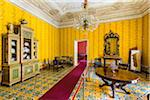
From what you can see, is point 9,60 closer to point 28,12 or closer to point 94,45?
point 28,12

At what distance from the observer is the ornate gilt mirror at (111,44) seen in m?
9.26

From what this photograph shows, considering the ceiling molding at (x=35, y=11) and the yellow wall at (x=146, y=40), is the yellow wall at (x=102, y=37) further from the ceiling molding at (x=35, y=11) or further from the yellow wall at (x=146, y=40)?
the ceiling molding at (x=35, y=11)

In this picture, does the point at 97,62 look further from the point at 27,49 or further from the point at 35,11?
the point at 35,11

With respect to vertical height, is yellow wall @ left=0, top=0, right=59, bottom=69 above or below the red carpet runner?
above

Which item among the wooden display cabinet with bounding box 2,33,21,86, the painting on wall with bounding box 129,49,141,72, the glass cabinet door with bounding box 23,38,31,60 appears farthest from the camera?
the painting on wall with bounding box 129,49,141,72

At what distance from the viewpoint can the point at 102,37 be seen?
964cm

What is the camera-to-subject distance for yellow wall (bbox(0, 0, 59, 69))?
5.11 m

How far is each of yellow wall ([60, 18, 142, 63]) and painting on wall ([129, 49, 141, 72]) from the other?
0.95 m

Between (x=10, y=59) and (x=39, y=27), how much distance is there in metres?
3.59

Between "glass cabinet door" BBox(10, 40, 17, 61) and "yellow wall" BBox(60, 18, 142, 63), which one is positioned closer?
"glass cabinet door" BBox(10, 40, 17, 61)

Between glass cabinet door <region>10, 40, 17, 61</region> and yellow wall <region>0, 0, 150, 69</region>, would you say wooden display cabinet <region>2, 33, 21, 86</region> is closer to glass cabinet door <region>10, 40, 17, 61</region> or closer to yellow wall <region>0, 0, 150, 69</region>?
glass cabinet door <region>10, 40, 17, 61</region>

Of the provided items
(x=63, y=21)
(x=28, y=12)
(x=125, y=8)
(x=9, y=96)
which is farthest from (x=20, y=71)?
(x=125, y=8)

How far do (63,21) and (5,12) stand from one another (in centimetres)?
593

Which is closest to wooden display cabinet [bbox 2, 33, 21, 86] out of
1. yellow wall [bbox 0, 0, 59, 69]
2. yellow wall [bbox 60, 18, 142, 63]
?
yellow wall [bbox 0, 0, 59, 69]
